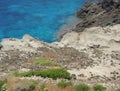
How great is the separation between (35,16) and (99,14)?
14890mm

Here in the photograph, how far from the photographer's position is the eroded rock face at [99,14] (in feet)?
239

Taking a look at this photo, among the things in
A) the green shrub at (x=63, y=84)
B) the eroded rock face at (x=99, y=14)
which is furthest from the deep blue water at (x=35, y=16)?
the green shrub at (x=63, y=84)

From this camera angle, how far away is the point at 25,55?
5528 cm

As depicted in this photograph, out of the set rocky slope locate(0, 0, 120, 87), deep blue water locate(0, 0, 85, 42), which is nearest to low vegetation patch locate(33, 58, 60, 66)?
rocky slope locate(0, 0, 120, 87)

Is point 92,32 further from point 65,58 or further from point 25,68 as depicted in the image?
point 25,68

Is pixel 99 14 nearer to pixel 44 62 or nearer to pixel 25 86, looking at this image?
pixel 44 62

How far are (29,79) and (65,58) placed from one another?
19411mm

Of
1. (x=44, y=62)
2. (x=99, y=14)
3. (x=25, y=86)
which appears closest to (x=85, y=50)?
(x=44, y=62)

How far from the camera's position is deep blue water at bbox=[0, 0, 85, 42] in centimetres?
7812

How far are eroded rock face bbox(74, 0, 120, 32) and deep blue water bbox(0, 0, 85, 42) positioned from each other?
11.9 feet

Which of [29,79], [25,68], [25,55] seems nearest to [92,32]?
[25,55]

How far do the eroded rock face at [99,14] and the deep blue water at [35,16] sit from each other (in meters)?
3.62

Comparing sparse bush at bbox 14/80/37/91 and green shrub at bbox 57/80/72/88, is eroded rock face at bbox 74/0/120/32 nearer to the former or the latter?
green shrub at bbox 57/80/72/88

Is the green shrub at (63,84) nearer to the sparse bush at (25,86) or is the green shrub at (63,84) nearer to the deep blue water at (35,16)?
the sparse bush at (25,86)
